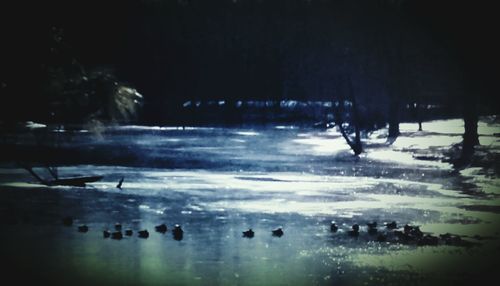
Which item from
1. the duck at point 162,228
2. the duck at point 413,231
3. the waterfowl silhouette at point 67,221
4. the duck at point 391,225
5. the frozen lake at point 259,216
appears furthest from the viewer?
the waterfowl silhouette at point 67,221

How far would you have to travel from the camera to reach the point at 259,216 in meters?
17.9

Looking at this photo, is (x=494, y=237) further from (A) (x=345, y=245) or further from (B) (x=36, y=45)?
(B) (x=36, y=45)

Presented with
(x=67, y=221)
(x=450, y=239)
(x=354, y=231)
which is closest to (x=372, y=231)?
(x=354, y=231)

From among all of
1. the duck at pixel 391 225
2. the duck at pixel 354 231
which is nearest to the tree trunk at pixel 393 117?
the duck at pixel 391 225

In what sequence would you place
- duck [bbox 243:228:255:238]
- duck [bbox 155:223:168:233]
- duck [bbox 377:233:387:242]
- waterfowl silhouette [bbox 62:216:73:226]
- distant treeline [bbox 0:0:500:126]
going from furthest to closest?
distant treeline [bbox 0:0:500:126], waterfowl silhouette [bbox 62:216:73:226], duck [bbox 155:223:168:233], duck [bbox 243:228:255:238], duck [bbox 377:233:387:242]

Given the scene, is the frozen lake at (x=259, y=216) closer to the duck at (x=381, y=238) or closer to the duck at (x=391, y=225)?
the duck at (x=381, y=238)

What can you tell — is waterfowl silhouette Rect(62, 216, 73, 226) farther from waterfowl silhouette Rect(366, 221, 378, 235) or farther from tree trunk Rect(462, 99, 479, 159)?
tree trunk Rect(462, 99, 479, 159)

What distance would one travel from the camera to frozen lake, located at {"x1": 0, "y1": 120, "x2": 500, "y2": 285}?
489 inches

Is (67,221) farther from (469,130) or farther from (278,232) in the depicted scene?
(469,130)

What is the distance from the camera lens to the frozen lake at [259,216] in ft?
40.7

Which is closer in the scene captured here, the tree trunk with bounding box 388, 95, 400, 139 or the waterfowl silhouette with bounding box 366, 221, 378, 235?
the waterfowl silhouette with bounding box 366, 221, 378, 235

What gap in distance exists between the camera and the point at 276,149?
38.5 metres

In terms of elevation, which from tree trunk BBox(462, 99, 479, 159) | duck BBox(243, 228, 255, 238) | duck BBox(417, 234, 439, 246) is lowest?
duck BBox(417, 234, 439, 246)

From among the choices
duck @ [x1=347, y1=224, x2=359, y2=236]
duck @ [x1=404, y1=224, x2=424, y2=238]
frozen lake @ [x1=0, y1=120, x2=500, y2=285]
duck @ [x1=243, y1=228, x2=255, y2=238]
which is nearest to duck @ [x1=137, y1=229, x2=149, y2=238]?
frozen lake @ [x1=0, y1=120, x2=500, y2=285]
